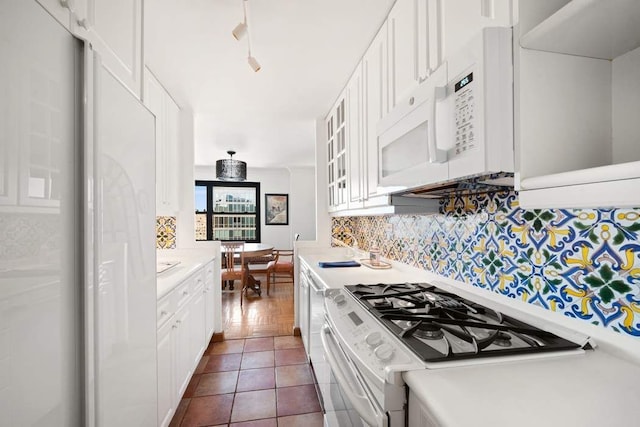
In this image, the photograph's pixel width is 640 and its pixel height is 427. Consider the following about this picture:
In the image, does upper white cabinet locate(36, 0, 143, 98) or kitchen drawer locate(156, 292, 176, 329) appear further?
kitchen drawer locate(156, 292, 176, 329)

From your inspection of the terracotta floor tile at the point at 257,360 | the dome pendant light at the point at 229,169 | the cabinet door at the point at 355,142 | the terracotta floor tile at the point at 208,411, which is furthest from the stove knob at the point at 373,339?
the dome pendant light at the point at 229,169

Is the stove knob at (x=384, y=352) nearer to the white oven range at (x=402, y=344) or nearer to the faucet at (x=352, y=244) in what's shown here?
the white oven range at (x=402, y=344)

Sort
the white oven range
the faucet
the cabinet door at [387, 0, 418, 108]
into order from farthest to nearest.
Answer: the faucet → the cabinet door at [387, 0, 418, 108] → the white oven range

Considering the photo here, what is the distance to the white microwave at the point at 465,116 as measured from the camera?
0.82m

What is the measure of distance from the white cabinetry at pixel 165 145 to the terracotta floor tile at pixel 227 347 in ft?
4.44

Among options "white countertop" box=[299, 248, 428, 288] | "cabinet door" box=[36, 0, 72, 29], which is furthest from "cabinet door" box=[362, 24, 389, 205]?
"cabinet door" box=[36, 0, 72, 29]

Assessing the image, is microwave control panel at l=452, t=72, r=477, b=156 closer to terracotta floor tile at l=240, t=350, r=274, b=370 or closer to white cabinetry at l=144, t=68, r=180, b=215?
white cabinetry at l=144, t=68, r=180, b=215

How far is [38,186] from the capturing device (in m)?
0.63

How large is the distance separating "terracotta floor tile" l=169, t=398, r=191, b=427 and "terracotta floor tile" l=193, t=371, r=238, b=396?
0.33 feet

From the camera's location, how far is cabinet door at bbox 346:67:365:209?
2098 mm

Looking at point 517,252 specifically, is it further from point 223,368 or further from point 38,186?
point 223,368

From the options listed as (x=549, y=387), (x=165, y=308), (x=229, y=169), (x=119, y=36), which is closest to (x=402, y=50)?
(x=119, y=36)

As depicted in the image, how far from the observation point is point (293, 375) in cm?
238

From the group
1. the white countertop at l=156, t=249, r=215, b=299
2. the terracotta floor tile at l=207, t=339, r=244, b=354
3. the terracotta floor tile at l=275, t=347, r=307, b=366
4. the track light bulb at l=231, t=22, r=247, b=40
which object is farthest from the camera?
the terracotta floor tile at l=207, t=339, r=244, b=354
